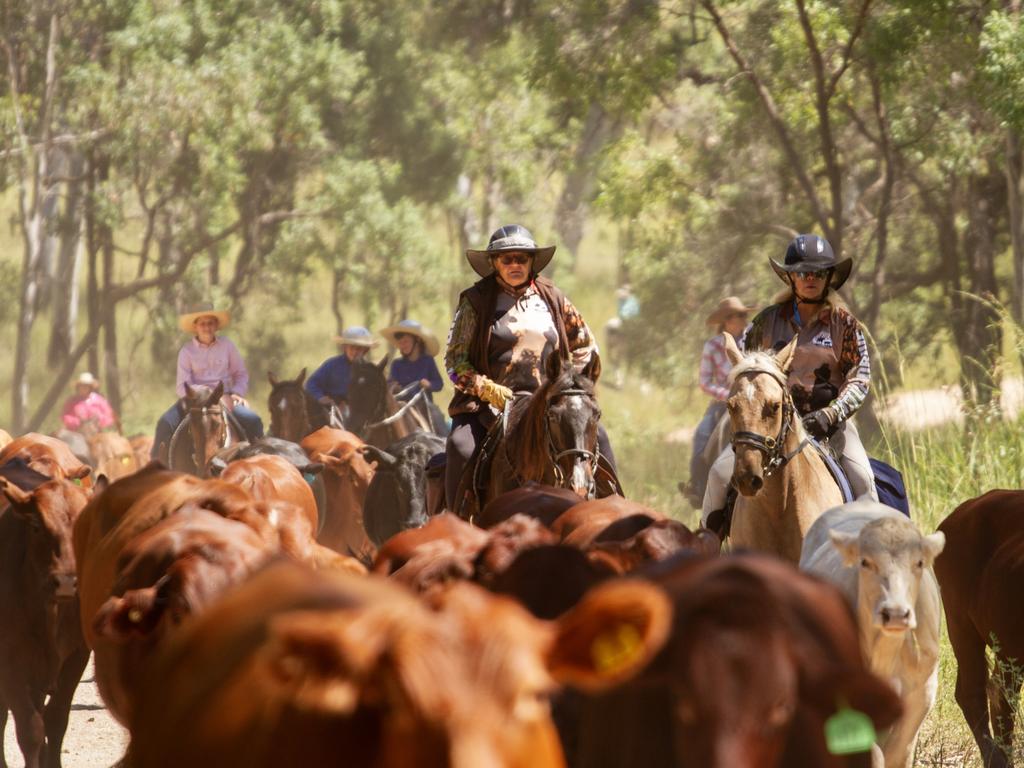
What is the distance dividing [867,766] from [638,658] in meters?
2.12

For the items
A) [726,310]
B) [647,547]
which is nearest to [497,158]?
[726,310]

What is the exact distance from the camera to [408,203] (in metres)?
31.9

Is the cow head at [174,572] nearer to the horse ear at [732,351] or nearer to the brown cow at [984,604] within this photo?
the horse ear at [732,351]

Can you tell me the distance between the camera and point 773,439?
29.0 ft

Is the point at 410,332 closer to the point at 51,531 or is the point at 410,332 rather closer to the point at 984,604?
the point at 51,531

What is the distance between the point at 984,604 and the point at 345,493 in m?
8.74

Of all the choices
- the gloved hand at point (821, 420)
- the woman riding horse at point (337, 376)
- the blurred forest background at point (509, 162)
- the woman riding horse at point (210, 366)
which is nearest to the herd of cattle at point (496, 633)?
the gloved hand at point (821, 420)

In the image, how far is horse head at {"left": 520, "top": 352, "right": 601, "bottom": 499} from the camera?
32.2 ft

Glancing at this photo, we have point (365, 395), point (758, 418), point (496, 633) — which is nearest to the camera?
point (496, 633)

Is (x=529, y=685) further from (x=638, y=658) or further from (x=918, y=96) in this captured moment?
(x=918, y=96)

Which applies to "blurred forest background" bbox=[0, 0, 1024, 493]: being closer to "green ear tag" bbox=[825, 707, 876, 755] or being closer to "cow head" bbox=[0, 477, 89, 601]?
"cow head" bbox=[0, 477, 89, 601]

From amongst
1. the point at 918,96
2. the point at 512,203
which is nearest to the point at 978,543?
the point at 918,96

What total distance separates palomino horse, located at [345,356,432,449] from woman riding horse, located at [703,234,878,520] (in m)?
8.99

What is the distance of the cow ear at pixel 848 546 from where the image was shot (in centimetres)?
674
